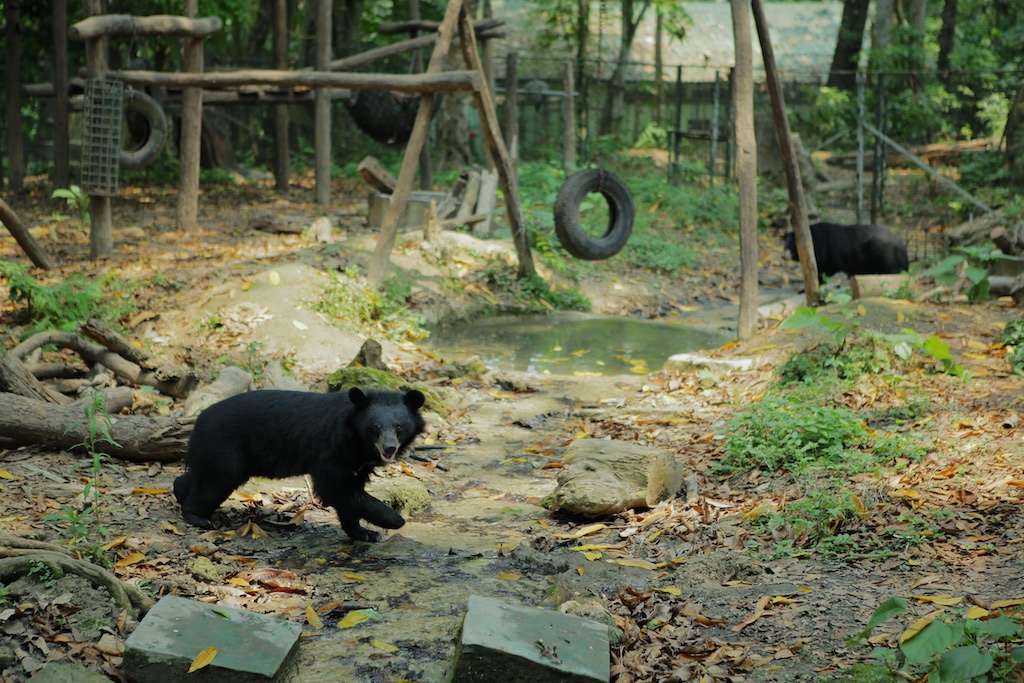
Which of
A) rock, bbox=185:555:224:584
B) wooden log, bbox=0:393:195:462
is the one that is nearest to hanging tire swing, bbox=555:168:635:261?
wooden log, bbox=0:393:195:462

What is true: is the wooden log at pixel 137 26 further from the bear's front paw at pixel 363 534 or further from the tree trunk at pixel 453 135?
the tree trunk at pixel 453 135

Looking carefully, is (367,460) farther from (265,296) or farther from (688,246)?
(688,246)

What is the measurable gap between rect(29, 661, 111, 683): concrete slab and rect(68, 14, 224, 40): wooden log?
8.86 m

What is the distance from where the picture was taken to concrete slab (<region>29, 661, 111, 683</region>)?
10.1 ft

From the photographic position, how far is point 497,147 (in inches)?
461

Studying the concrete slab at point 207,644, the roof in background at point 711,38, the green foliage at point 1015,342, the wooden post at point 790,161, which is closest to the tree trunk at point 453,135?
the wooden post at point 790,161

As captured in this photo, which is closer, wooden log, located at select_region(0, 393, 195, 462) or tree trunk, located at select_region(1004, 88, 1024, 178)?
wooden log, located at select_region(0, 393, 195, 462)

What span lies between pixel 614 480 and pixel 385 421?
1549 millimetres

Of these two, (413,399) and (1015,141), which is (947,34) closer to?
(1015,141)

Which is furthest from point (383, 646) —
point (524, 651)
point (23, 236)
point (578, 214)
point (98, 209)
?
point (98, 209)

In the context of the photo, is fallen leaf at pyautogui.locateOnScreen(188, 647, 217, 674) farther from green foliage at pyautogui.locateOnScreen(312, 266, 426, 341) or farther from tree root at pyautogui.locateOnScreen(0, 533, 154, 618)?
green foliage at pyautogui.locateOnScreen(312, 266, 426, 341)

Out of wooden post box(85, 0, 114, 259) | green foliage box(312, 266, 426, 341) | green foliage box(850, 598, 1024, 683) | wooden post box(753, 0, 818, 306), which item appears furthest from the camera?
wooden post box(85, 0, 114, 259)

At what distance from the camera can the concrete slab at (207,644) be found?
10.7ft

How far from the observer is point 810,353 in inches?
305
